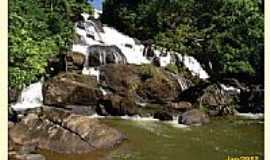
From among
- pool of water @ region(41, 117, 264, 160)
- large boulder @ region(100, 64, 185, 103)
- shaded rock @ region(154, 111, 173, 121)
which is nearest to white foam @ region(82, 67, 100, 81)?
large boulder @ region(100, 64, 185, 103)

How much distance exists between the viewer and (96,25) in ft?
14.3

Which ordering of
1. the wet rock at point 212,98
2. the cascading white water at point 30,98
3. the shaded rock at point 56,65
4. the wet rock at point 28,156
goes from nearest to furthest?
the wet rock at point 28,156 < the cascading white water at point 30,98 < the shaded rock at point 56,65 < the wet rock at point 212,98

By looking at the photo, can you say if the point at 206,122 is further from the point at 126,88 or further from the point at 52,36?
the point at 52,36

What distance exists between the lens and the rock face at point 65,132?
400 cm

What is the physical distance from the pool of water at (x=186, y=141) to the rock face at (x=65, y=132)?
0.04m

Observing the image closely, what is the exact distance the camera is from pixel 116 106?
4.37m

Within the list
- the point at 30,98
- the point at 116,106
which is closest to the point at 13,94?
the point at 30,98

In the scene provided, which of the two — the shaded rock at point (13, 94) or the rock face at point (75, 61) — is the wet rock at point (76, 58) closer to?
A: the rock face at point (75, 61)

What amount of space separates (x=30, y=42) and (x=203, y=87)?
47.0 inches

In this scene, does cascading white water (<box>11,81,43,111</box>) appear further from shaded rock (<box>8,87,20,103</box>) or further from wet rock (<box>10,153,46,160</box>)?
wet rock (<box>10,153,46,160</box>)

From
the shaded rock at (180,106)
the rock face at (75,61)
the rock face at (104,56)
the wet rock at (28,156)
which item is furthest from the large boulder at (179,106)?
the wet rock at (28,156)

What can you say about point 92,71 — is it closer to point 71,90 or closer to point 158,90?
point 71,90

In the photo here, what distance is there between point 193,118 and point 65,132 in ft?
2.52
